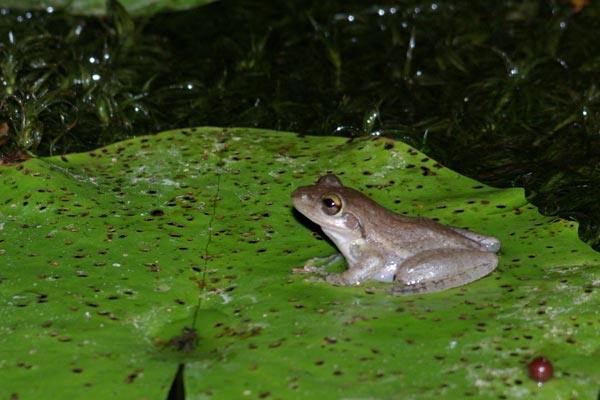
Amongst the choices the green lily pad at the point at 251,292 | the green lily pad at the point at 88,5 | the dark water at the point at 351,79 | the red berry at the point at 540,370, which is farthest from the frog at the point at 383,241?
the green lily pad at the point at 88,5

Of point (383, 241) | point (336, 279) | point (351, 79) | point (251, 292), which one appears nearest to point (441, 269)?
point (383, 241)

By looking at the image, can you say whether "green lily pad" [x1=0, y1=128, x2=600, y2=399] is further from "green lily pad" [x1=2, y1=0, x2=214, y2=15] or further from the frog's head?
"green lily pad" [x1=2, y1=0, x2=214, y2=15]

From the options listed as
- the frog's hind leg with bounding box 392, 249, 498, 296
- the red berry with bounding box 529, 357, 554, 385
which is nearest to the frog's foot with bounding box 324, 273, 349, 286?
the frog's hind leg with bounding box 392, 249, 498, 296

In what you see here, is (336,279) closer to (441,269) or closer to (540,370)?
(441,269)

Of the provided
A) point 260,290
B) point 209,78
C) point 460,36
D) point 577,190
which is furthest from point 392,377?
point 460,36

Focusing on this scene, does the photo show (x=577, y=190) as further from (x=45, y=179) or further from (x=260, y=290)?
(x=45, y=179)

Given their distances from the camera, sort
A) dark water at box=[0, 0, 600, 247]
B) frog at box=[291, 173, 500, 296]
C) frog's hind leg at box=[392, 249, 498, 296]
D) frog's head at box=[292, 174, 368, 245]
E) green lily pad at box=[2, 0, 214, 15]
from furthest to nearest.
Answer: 1. green lily pad at box=[2, 0, 214, 15]
2. dark water at box=[0, 0, 600, 247]
3. frog's head at box=[292, 174, 368, 245]
4. frog at box=[291, 173, 500, 296]
5. frog's hind leg at box=[392, 249, 498, 296]

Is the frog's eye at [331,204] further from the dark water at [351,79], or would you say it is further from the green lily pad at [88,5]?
the green lily pad at [88,5]
